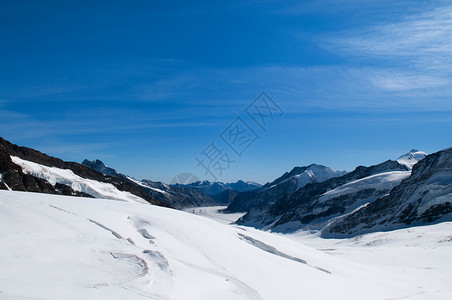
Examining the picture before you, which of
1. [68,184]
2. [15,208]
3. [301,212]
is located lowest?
[301,212]

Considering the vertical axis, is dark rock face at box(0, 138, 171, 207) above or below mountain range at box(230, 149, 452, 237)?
above

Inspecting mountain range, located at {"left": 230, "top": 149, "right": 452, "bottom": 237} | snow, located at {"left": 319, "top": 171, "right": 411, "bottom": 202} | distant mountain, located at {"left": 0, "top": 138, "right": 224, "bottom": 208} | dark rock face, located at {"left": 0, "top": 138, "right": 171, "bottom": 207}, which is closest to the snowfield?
mountain range, located at {"left": 230, "top": 149, "right": 452, "bottom": 237}

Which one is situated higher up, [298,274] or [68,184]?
[68,184]

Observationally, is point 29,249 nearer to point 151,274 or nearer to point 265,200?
point 151,274

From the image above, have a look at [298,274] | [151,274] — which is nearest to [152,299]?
[151,274]

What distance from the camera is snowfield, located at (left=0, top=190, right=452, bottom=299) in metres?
7.25

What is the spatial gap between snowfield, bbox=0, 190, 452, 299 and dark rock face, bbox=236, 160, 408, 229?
60.7 m

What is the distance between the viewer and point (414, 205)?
5116 cm

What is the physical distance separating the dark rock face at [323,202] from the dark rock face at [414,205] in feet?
33.7

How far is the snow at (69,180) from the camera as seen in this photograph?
59.2 m

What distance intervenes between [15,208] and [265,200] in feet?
615

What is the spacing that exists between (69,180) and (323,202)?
201 ft

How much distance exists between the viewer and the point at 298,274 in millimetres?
11219

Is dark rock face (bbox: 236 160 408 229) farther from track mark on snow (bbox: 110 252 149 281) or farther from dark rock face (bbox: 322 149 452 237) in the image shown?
track mark on snow (bbox: 110 252 149 281)
